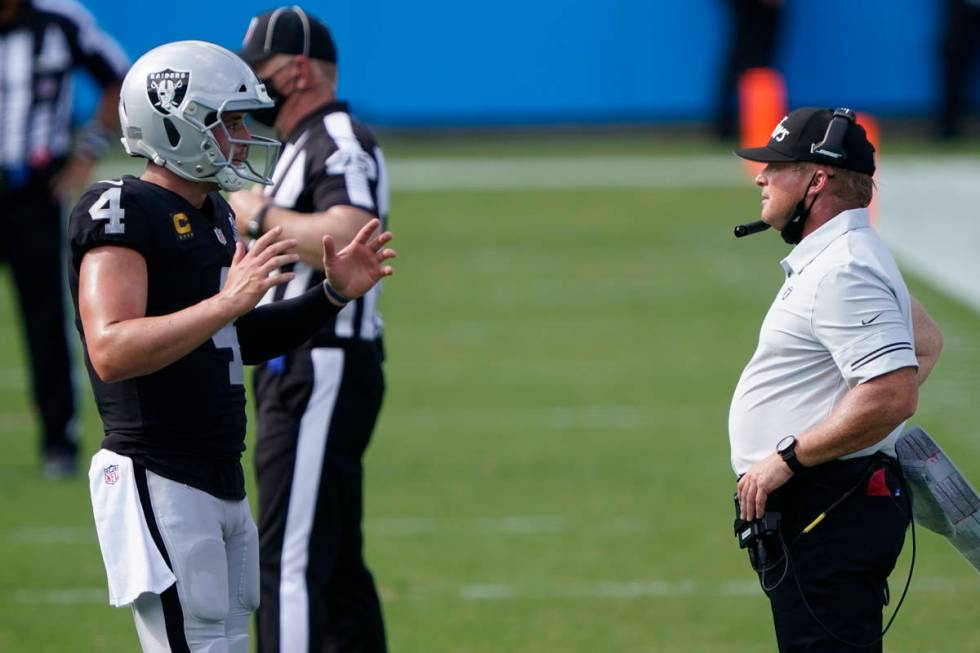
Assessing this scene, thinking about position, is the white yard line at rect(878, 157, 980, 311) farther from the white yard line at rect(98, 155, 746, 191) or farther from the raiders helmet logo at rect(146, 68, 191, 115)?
the raiders helmet logo at rect(146, 68, 191, 115)

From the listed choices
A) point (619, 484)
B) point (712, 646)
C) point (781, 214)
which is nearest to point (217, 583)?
point (781, 214)

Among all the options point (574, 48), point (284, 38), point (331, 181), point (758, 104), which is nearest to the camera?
point (331, 181)

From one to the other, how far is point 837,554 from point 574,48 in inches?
712

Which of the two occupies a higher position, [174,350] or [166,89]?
[166,89]

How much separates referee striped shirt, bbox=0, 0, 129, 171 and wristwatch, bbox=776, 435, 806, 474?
5.68 m

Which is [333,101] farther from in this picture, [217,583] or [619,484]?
[619,484]

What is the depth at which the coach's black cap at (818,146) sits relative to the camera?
4.00m

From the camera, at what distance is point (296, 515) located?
199 inches

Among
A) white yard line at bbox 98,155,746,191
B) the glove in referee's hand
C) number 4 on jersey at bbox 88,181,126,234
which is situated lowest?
white yard line at bbox 98,155,746,191

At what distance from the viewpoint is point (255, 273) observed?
12.1 ft

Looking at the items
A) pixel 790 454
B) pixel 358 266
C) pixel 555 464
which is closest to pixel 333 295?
pixel 358 266

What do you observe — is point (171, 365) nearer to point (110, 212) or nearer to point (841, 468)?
point (110, 212)

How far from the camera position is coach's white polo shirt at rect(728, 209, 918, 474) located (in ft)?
12.6

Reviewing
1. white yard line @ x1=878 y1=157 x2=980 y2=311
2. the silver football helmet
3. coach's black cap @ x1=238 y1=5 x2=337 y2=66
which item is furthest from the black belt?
white yard line @ x1=878 y1=157 x2=980 y2=311
